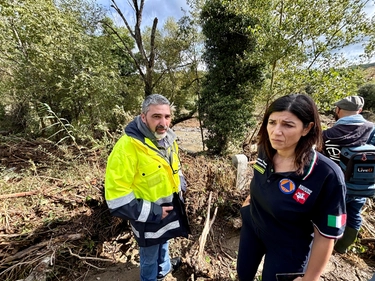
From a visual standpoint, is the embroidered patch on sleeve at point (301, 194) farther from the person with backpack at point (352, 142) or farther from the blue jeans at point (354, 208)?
the blue jeans at point (354, 208)

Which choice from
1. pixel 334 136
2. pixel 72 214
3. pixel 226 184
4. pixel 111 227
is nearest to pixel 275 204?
pixel 334 136

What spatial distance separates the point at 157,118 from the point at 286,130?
1070 mm

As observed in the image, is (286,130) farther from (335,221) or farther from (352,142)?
(352,142)

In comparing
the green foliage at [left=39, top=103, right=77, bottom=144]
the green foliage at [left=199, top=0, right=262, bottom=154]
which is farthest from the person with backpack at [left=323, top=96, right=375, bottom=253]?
the green foliage at [left=199, top=0, right=262, bottom=154]

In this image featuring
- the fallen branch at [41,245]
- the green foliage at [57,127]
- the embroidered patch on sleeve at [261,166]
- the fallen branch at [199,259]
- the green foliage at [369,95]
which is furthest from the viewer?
the green foliage at [369,95]

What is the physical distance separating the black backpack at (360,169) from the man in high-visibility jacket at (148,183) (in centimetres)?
194

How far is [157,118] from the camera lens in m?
1.66

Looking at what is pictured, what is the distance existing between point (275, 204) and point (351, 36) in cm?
541

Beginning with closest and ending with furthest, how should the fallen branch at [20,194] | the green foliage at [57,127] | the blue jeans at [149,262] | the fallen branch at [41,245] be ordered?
1. the blue jeans at [149,262]
2. the fallen branch at [41,245]
3. the fallen branch at [20,194]
4. the green foliage at [57,127]

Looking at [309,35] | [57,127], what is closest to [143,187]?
[309,35]

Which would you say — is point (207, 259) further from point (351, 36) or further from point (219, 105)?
point (351, 36)

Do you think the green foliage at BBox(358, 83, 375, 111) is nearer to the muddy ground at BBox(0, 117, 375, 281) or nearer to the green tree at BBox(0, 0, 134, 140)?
the muddy ground at BBox(0, 117, 375, 281)

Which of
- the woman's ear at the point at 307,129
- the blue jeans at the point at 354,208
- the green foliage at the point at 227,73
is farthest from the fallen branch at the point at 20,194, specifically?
the green foliage at the point at 227,73

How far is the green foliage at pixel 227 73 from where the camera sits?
605 cm
